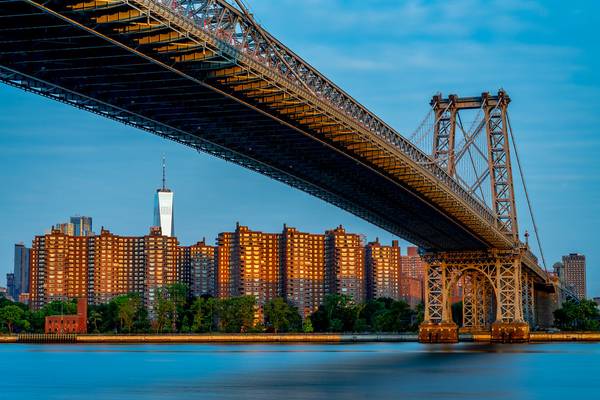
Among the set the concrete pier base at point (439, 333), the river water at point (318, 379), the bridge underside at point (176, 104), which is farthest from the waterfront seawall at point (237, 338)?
the river water at point (318, 379)

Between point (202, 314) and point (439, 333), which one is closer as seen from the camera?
point (439, 333)

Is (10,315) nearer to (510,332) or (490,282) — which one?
(490,282)

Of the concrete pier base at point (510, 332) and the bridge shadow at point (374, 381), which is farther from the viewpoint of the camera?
the concrete pier base at point (510, 332)

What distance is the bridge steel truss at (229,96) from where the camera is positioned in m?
34.4

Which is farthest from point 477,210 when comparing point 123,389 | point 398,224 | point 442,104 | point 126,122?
point 123,389

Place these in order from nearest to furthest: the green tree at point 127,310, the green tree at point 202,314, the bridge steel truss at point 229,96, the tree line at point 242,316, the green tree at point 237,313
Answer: the bridge steel truss at point 229,96, the green tree at point 237,313, the tree line at point 242,316, the green tree at point 202,314, the green tree at point 127,310

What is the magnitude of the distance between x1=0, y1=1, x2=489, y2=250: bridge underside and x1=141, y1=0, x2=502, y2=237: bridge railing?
1.47 meters

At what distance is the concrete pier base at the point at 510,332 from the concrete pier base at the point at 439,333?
3554 millimetres

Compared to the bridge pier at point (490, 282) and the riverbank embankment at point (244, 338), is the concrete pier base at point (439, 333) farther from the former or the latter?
the riverbank embankment at point (244, 338)

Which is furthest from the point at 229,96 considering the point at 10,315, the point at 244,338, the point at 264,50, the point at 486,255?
the point at 10,315

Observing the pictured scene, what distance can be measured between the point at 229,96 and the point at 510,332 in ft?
181

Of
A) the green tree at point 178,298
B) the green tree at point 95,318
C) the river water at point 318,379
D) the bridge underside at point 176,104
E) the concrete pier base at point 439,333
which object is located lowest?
the river water at point 318,379

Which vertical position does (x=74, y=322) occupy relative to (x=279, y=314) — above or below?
below

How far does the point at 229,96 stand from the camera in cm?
4266
